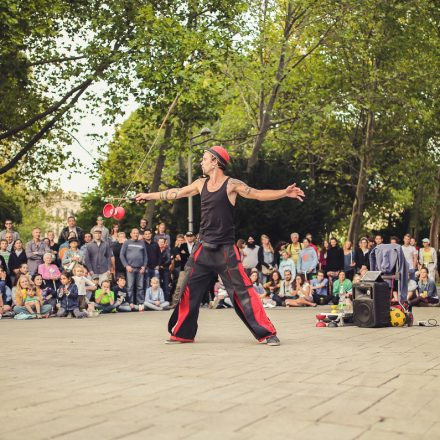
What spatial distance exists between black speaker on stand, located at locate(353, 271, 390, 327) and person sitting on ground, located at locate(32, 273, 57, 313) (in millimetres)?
7069

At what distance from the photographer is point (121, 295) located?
19719mm

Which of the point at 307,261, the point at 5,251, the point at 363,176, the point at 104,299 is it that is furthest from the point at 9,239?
the point at 363,176

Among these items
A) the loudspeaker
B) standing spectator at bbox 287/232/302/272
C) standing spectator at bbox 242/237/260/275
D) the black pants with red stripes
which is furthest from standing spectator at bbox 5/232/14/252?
the black pants with red stripes

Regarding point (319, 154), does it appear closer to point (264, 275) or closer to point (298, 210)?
point (298, 210)

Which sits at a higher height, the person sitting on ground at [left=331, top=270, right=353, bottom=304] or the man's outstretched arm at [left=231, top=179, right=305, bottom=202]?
the man's outstretched arm at [left=231, top=179, right=305, bottom=202]

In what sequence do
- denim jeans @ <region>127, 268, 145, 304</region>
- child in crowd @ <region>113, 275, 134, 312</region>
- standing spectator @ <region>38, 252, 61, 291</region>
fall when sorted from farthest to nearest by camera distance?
denim jeans @ <region>127, 268, 145, 304</region> < child in crowd @ <region>113, 275, 134, 312</region> < standing spectator @ <region>38, 252, 61, 291</region>

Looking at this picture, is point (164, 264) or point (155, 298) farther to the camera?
point (164, 264)

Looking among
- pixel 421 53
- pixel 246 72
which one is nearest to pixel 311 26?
pixel 246 72

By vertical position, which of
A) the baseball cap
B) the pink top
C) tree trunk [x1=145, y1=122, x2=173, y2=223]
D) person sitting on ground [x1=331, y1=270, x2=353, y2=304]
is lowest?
person sitting on ground [x1=331, y1=270, x2=353, y2=304]

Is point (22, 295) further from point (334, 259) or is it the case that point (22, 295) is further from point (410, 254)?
point (410, 254)

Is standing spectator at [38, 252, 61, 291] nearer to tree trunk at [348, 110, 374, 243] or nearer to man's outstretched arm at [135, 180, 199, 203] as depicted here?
man's outstretched arm at [135, 180, 199, 203]

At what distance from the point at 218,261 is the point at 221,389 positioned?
3.88 m

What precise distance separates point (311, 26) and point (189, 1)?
11163 mm

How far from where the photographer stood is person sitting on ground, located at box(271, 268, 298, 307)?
22.1 metres
